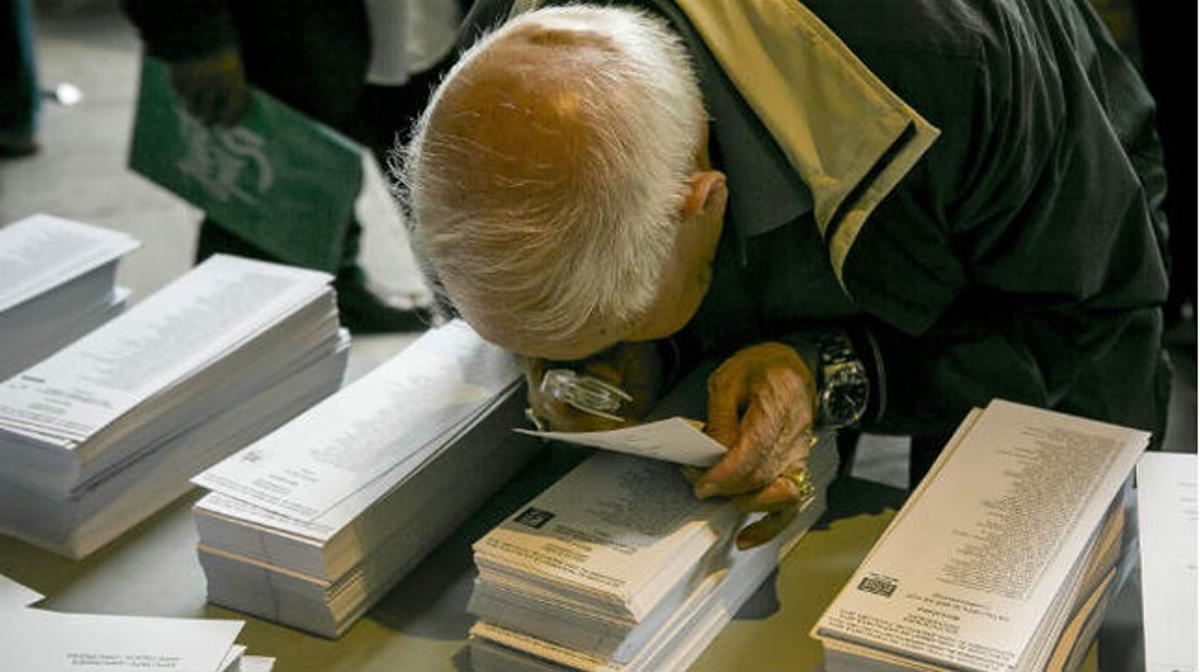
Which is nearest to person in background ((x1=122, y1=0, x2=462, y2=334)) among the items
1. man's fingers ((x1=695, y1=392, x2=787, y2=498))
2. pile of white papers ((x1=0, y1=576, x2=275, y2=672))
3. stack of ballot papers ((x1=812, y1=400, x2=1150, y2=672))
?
pile of white papers ((x1=0, y1=576, x2=275, y2=672))

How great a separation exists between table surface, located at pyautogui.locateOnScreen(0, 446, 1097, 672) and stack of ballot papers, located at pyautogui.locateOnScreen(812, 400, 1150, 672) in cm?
12

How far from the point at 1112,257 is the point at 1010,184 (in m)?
0.19

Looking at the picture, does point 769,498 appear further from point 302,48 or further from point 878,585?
point 302,48

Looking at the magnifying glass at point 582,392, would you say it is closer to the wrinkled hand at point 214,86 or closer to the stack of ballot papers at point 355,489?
the stack of ballot papers at point 355,489

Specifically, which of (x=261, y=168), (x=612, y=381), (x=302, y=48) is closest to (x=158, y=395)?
(x=612, y=381)

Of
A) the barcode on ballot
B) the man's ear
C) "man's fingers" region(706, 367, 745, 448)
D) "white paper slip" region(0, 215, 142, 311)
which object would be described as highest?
the man's ear

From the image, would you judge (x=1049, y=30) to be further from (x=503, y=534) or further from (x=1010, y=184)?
(x=503, y=534)

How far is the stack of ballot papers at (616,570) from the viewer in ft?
3.59

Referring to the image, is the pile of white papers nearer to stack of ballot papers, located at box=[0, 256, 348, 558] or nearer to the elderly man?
stack of ballot papers, located at box=[0, 256, 348, 558]

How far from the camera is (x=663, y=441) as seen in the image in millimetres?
1145

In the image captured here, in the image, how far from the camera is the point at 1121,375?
1546 mm

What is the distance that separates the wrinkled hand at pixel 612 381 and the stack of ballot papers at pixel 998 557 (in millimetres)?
307

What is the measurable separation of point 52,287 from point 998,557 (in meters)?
1.02

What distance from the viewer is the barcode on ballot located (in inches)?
41.2
